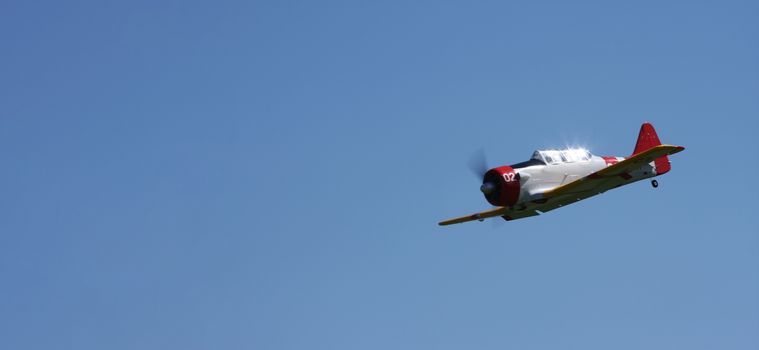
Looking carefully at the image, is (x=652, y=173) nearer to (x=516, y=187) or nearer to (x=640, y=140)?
(x=640, y=140)

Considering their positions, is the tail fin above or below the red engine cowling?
above

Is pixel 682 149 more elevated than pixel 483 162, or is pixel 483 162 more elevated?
pixel 483 162

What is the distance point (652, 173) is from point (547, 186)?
553cm

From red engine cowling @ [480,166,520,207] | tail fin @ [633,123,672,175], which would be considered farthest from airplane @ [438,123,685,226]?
tail fin @ [633,123,672,175]

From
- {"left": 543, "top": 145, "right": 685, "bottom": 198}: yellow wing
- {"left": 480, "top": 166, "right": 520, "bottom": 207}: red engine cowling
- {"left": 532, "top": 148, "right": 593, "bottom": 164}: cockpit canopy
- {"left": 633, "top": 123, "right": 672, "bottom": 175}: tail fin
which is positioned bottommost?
{"left": 543, "top": 145, "right": 685, "bottom": 198}: yellow wing

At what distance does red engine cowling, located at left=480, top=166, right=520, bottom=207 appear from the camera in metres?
41.8

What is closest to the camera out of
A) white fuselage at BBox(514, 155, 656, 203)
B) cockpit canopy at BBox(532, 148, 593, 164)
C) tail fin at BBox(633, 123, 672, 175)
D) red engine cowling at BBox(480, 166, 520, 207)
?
red engine cowling at BBox(480, 166, 520, 207)

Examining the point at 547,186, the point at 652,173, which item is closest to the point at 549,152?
the point at 547,186

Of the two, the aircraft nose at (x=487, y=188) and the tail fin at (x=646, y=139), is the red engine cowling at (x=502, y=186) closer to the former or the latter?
the aircraft nose at (x=487, y=188)

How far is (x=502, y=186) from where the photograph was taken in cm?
4184

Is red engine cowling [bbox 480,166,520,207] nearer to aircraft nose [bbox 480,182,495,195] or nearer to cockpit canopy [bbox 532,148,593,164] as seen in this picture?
aircraft nose [bbox 480,182,495,195]

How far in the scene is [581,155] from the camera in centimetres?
4450

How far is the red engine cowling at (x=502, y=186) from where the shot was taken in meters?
41.8

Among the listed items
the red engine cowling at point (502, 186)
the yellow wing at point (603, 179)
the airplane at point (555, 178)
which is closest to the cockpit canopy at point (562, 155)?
the airplane at point (555, 178)
